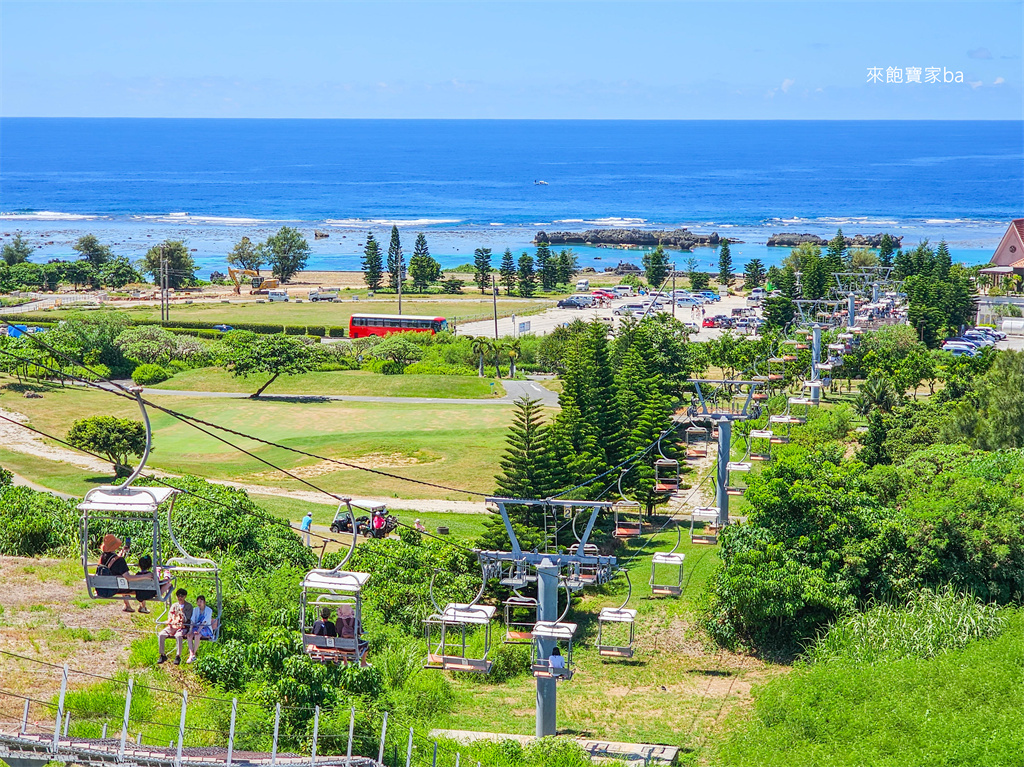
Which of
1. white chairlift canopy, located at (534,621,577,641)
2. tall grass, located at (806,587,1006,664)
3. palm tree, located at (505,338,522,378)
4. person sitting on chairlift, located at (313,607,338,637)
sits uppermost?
palm tree, located at (505,338,522,378)

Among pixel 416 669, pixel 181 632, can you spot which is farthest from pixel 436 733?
pixel 181 632

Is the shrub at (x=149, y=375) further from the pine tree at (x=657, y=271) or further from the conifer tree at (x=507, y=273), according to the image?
the pine tree at (x=657, y=271)

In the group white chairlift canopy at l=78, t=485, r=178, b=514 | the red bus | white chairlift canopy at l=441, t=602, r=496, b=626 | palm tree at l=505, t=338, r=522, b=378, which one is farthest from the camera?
the red bus

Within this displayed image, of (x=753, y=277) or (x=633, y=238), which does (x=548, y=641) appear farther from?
(x=633, y=238)

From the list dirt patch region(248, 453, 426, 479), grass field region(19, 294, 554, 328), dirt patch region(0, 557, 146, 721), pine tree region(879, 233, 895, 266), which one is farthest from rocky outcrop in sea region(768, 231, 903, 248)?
dirt patch region(0, 557, 146, 721)

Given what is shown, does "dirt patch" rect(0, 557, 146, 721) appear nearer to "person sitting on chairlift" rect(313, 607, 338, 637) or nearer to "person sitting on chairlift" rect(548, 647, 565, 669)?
"person sitting on chairlift" rect(313, 607, 338, 637)

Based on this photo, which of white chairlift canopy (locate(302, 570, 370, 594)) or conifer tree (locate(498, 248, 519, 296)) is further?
conifer tree (locate(498, 248, 519, 296))
